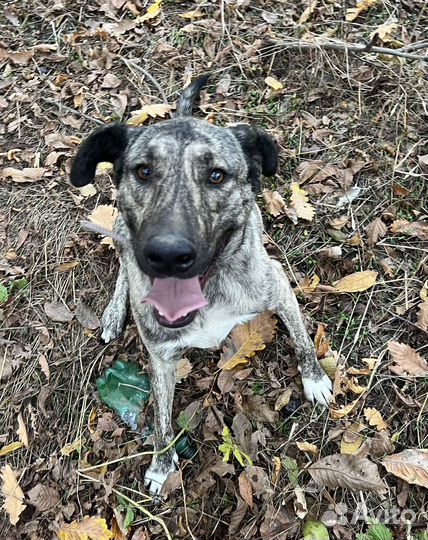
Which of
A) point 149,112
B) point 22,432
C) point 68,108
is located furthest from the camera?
point 68,108

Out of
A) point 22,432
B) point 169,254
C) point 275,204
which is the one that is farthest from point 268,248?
point 22,432

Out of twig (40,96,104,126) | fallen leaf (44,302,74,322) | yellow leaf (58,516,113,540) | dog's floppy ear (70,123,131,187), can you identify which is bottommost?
yellow leaf (58,516,113,540)

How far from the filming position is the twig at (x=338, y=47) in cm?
455

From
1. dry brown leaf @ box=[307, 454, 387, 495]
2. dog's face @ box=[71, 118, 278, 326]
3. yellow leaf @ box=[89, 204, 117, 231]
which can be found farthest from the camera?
yellow leaf @ box=[89, 204, 117, 231]

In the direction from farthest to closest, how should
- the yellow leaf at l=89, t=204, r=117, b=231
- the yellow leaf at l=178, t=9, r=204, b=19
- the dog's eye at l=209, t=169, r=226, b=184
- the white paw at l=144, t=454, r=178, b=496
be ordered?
the yellow leaf at l=178, t=9, r=204, b=19
the yellow leaf at l=89, t=204, r=117, b=231
the white paw at l=144, t=454, r=178, b=496
the dog's eye at l=209, t=169, r=226, b=184

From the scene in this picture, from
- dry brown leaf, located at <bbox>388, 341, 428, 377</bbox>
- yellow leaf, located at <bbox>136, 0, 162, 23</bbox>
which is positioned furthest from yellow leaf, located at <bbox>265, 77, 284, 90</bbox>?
dry brown leaf, located at <bbox>388, 341, 428, 377</bbox>

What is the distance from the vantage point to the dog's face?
2.34m

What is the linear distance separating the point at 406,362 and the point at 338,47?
2.98 m

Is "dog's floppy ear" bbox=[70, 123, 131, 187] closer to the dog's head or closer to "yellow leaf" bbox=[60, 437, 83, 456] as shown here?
the dog's head

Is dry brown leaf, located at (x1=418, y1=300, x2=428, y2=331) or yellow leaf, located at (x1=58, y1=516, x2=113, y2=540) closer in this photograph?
yellow leaf, located at (x1=58, y1=516, x2=113, y2=540)

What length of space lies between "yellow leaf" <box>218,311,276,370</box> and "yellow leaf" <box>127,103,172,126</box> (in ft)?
7.50

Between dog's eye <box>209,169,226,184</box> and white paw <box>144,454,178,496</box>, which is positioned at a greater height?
dog's eye <box>209,169,226,184</box>

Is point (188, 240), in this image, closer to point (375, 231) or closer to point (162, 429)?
point (162, 429)

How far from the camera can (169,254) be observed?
2.24 meters
